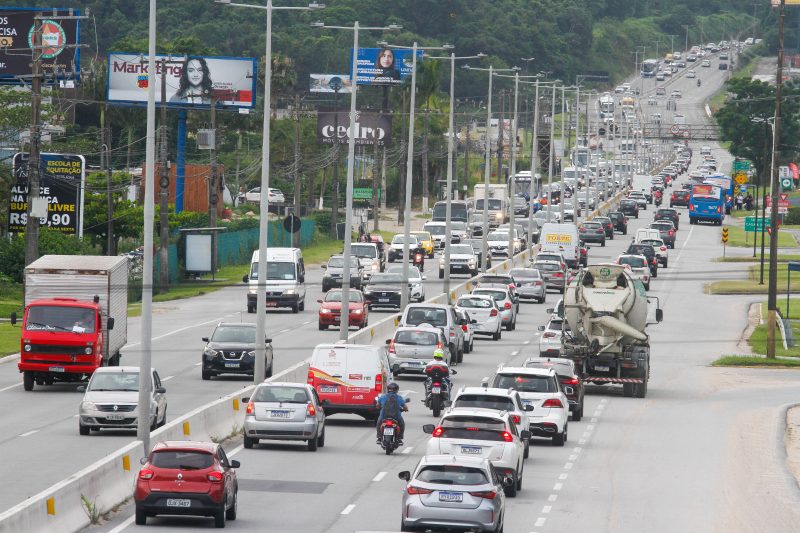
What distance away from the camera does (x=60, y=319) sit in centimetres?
4172

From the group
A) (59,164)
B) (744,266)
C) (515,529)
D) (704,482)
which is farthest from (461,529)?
(744,266)

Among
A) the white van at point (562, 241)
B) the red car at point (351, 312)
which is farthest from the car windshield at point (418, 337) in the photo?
the white van at point (562, 241)

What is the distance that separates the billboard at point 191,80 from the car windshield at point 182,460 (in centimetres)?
7506

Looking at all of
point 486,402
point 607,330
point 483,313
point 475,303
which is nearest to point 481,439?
point 486,402

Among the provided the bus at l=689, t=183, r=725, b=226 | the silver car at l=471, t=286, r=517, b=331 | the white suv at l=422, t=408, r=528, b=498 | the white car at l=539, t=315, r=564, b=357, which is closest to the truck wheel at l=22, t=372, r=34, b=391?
the white car at l=539, t=315, r=564, b=357

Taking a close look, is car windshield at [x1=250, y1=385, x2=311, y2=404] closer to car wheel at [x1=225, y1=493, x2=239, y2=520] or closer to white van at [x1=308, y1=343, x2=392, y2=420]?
white van at [x1=308, y1=343, x2=392, y2=420]

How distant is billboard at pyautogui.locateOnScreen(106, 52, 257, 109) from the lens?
97.9m

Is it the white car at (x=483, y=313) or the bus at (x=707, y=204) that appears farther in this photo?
the bus at (x=707, y=204)

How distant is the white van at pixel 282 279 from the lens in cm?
6375

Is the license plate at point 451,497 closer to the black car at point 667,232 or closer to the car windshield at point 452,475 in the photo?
the car windshield at point 452,475

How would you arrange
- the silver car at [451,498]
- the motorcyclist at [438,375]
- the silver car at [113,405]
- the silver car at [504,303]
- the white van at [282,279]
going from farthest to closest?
the white van at [282,279]
the silver car at [504,303]
the motorcyclist at [438,375]
the silver car at [113,405]
the silver car at [451,498]

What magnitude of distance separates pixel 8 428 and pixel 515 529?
14615mm

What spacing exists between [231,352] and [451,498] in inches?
903

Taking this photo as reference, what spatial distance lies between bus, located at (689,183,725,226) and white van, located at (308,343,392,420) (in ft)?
316
